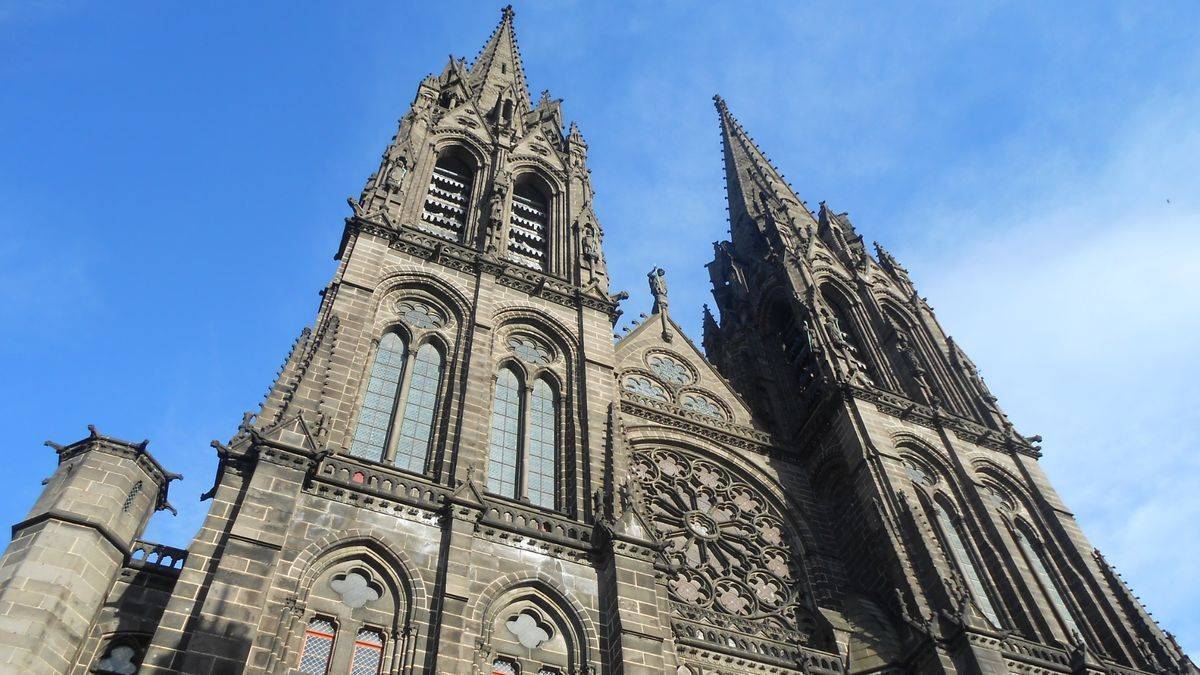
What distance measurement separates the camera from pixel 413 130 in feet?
84.5

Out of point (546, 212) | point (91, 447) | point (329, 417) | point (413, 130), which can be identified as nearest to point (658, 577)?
point (329, 417)

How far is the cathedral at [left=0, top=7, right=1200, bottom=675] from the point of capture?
1227cm

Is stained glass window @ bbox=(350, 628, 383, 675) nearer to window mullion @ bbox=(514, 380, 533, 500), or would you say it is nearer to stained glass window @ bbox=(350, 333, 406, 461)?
stained glass window @ bbox=(350, 333, 406, 461)

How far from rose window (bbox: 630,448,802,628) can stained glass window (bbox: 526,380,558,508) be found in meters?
2.57

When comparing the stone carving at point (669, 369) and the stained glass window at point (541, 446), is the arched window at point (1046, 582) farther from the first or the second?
the stained glass window at point (541, 446)

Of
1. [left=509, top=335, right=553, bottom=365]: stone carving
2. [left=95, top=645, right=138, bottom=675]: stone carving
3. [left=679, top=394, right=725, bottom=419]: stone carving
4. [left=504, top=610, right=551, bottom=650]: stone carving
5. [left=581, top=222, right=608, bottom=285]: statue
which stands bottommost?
[left=95, top=645, right=138, bottom=675]: stone carving

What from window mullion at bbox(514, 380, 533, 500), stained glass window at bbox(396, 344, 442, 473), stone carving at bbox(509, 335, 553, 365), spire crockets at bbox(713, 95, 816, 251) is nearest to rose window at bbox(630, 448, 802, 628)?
window mullion at bbox(514, 380, 533, 500)

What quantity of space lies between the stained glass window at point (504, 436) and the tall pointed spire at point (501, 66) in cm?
1513

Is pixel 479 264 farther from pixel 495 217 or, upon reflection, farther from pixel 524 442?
pixel 524 442

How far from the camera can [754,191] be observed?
3988cm

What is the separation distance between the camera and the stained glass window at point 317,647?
11.9 metres

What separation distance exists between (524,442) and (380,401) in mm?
2672

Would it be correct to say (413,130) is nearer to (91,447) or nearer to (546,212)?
(546,212)

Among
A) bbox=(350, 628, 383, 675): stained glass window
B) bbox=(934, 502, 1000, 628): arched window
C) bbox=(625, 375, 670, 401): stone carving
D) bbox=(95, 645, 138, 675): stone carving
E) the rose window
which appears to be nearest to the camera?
bbox=(95, 645, 138, 675): stone carving
